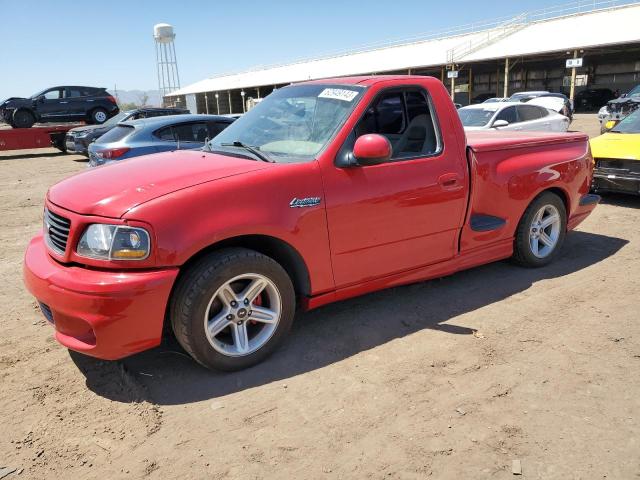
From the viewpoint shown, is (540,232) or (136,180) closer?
(136,180)

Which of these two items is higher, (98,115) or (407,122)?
(98,115)

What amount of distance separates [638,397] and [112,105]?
23473 millimetres

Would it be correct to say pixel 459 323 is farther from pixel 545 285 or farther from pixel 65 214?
pixel 65 214

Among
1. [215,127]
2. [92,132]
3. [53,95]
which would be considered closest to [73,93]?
[53,95]

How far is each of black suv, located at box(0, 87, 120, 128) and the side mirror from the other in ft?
70.9

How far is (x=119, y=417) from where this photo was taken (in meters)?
2.83

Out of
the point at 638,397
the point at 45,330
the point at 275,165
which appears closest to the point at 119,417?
the point at 45,330

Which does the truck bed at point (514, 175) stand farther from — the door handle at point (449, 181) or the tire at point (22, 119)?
the tire at point (22, 119)

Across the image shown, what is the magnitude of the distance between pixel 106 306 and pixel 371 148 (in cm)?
189

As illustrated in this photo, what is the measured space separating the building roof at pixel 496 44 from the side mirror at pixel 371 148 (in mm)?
30755

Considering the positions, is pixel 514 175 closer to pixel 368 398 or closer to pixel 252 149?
pixel 252 149

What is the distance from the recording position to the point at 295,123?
3.85 meters

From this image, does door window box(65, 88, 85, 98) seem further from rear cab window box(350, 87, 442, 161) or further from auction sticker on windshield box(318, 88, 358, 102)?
rear cab window box(350, 87, 442, 161)

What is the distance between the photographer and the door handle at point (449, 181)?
3.94 metres
